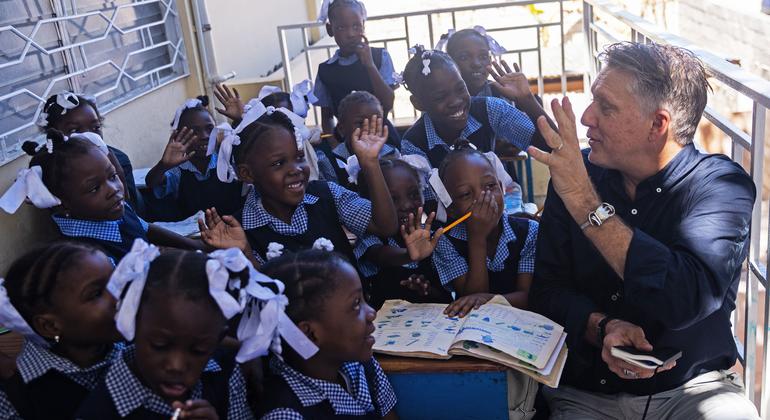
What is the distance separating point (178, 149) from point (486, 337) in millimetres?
1905

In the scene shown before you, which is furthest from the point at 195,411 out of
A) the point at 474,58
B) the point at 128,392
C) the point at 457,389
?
the point at 474,58

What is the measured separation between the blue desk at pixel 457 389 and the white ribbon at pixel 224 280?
0.50 metres

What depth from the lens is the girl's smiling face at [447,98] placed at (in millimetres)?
3268

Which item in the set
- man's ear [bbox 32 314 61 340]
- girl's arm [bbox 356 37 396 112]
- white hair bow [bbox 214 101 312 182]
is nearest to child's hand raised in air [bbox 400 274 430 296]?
white hair bow [bbox 214 101 312 182]

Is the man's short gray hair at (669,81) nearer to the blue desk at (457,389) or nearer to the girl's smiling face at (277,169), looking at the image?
the blue desk at (457,389)

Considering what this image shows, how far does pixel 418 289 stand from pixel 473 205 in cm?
32

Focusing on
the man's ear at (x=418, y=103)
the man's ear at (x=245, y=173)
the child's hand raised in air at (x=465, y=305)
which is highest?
the man's ear at (x=245, y=173)

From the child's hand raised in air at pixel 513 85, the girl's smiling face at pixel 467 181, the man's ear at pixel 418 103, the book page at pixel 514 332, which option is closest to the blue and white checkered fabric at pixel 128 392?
the book page at pixel 514 332

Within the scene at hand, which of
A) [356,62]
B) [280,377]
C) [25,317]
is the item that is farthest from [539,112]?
[25,317]

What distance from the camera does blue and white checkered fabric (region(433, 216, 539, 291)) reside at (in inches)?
94.3

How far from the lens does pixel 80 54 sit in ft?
11.2

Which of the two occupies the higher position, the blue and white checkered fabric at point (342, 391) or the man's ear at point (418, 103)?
the man's ear at point (418, 103)

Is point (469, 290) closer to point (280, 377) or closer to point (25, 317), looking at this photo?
point (280, 377)

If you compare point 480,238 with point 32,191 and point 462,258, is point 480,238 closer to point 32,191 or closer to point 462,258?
point 462,258
